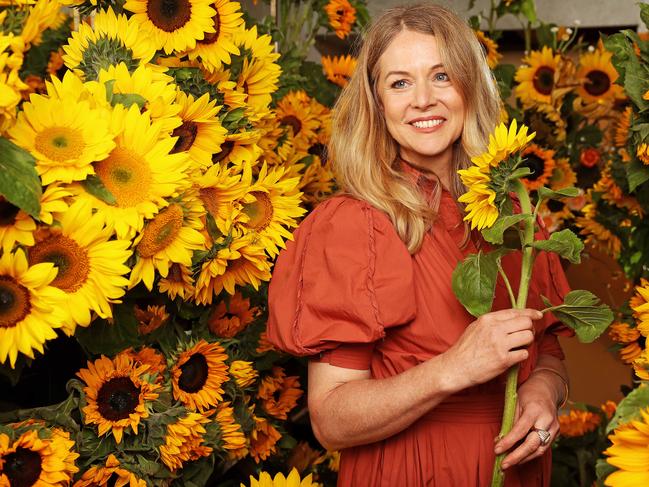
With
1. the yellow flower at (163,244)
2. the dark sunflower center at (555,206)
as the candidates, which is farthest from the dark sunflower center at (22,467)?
the dark sunflower center at (555,206)

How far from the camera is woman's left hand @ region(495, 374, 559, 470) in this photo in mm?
1300

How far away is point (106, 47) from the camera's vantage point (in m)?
1.23

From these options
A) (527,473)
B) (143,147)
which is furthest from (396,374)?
(143,147)

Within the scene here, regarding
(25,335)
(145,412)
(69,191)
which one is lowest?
(145,412)

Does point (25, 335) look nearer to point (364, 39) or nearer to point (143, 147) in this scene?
point (143, 147)

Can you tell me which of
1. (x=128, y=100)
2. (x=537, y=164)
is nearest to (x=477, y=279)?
(x=128, y=100)

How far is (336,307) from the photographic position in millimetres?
1392

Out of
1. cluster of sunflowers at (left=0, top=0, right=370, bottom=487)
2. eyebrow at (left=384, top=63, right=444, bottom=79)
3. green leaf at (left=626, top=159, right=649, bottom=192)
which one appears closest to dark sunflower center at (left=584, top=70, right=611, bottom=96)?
green leaf at (left=626, top=159, right=649, bottom=192)

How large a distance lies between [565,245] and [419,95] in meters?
0.46

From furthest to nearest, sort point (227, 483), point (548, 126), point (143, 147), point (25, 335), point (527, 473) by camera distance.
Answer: point (548, 126), point (227, 483), point (527, 473), point (143, 147), point (25, 335)

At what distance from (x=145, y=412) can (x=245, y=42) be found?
616 mm

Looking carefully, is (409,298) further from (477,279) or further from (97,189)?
(97,189)

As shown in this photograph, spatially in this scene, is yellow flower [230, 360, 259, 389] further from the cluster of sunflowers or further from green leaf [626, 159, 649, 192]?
green leaf [626, 159, 649, 192]

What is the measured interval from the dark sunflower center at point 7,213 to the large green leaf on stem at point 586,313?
2.22ft
